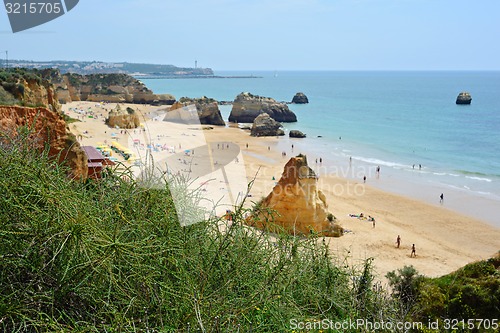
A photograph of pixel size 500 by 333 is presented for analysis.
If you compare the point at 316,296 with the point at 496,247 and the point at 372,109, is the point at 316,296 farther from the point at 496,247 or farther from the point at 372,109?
the point at 372,109

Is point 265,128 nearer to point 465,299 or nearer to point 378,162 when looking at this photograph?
point 378,162

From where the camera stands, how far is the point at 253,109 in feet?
234

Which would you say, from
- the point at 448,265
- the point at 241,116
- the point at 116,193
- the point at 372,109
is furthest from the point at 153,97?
the point at 116,193

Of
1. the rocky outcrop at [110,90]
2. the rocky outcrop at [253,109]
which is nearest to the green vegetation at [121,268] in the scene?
the rocky outcrop at [253,109]

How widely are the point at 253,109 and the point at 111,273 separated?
2722 inches

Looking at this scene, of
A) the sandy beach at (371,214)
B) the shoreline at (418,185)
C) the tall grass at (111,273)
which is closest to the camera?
the tall grass at (111,273)

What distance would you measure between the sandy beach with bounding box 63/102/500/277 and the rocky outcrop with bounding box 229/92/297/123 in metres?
24.2

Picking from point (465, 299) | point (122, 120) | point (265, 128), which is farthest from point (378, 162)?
point (465, 299)

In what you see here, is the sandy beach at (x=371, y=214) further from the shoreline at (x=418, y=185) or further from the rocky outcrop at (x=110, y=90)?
the rocky outcrop at (x=110, y=90)

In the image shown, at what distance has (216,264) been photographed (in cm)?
355

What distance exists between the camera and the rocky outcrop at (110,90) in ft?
294

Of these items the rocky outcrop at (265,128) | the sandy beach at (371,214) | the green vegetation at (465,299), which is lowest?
the sandy beach at (371,214)

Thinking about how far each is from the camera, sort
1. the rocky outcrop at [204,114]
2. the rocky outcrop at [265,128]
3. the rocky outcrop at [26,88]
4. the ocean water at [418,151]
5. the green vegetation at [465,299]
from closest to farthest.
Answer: the green vegetation at [465,299]
the rocky outcrop at [26,88]
the ocean water at [418,151]
the rocky outcrop at [265,128]
the rocky outcrop at [204,114]

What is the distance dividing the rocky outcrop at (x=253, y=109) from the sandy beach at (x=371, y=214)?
953 inches
